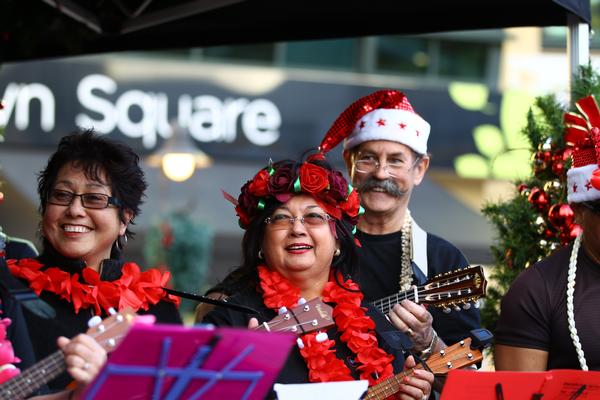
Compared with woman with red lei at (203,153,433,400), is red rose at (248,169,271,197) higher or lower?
higher

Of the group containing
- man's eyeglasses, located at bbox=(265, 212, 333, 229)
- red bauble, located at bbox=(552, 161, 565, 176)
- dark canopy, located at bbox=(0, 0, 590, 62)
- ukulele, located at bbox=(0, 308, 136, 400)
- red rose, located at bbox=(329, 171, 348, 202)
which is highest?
dark canopy, located at bbox=(0, 0, 590, 62)

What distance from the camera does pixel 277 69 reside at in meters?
16.5

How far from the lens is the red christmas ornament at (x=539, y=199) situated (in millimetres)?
4488

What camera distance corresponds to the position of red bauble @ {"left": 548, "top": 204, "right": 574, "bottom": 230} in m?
4.29

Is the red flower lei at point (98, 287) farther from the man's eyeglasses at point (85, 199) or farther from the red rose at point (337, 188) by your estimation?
the red rose at point (337, 188)

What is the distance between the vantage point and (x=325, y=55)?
17.0m

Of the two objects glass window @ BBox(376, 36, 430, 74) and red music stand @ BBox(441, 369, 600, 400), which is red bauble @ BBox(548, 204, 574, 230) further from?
glass window @ BBox(376, 36, 430, 74)

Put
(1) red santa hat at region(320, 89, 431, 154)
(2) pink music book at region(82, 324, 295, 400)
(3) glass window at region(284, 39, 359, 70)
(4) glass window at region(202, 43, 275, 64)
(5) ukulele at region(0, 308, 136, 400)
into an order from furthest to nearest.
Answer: (3) glass window at region(284, 39, 359, 70) < (4) glass window at region(202, 43, 275, 64) < (1) red santa hat at region(320, 89, 431, 154) < (5) ukulele at region(0, 308, 136, 400) < (2) pink music book at region(82, 324, 295, 400)

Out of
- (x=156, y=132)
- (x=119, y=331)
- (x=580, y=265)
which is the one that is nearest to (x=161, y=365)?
(x=119, y=331)

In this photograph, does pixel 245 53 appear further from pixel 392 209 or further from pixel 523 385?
pixel 523 385

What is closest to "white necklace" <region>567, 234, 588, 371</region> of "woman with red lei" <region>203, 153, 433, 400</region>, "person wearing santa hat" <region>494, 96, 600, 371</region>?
"person wearing santa hat" <region>494, 96, 600, 371</region>

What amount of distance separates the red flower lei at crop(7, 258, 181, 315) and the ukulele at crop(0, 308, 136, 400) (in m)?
0.73

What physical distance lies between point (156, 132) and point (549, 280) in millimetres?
12376

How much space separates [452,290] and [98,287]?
1.24m
